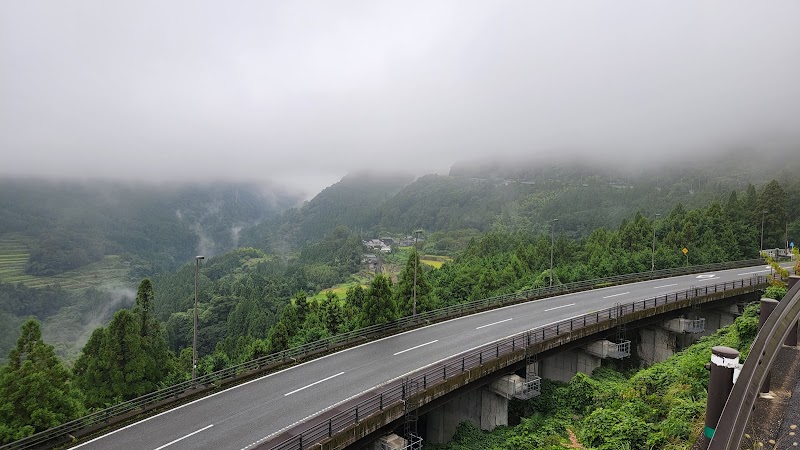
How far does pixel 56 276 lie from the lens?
159625mm

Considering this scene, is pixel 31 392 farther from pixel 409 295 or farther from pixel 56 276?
pixel 56 276

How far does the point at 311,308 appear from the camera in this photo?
55000 millimetres

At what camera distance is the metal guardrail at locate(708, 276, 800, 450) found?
4523mm

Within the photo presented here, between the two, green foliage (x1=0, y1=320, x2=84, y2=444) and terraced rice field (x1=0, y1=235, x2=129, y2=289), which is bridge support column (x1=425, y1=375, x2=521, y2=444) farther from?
terraced rice field (x1=0, y1=235, x2=129, y2=289)

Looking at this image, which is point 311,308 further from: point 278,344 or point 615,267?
point 615,267

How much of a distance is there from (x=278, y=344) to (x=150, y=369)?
15.1 meters

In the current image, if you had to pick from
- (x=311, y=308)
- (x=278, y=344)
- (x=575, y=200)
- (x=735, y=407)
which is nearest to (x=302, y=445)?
(x=735, y=407)

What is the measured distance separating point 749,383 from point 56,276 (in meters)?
202

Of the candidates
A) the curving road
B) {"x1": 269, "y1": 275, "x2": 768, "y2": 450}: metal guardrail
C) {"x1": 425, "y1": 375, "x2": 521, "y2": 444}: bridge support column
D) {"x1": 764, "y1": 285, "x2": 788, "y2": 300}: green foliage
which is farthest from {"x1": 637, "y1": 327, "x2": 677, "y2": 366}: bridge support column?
{"x1": 764, "y1": 285, "x2": 788, "y2": 300}: green foliage

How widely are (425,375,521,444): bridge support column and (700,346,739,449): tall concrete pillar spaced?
52.7 ft

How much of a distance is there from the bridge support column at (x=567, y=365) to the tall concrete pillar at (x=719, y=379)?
21.7 metres

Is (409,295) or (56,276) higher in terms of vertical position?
(409,295)

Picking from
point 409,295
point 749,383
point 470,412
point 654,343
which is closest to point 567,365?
point 470,412

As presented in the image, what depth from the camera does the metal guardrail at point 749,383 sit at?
452cm
